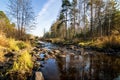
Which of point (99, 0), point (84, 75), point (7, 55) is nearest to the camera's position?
point (84, 75)

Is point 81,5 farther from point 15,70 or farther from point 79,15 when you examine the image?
point 15,70

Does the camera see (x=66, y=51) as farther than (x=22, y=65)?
Yes

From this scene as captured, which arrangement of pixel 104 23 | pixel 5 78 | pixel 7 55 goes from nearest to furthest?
1. pixel 5 78
2. pixel 7 55
3. pixel 104 23

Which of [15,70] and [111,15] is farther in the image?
[111,15]

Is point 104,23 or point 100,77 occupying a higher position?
point 104,23

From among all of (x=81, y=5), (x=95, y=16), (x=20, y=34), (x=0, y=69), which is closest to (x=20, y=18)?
(x=20, y=34)

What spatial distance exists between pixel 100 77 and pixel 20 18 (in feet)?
84.7

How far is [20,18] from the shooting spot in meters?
31.9

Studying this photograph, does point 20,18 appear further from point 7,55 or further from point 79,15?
point 7,55

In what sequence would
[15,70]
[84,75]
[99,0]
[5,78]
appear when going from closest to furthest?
[5,78] < [15,70] < [84,75] < [99,0]

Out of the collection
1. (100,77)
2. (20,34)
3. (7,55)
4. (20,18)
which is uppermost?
(20,18)

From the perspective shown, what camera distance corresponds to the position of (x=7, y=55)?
12203 mm

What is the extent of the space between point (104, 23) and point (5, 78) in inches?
1598

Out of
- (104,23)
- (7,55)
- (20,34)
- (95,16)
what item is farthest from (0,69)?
(104,23)
